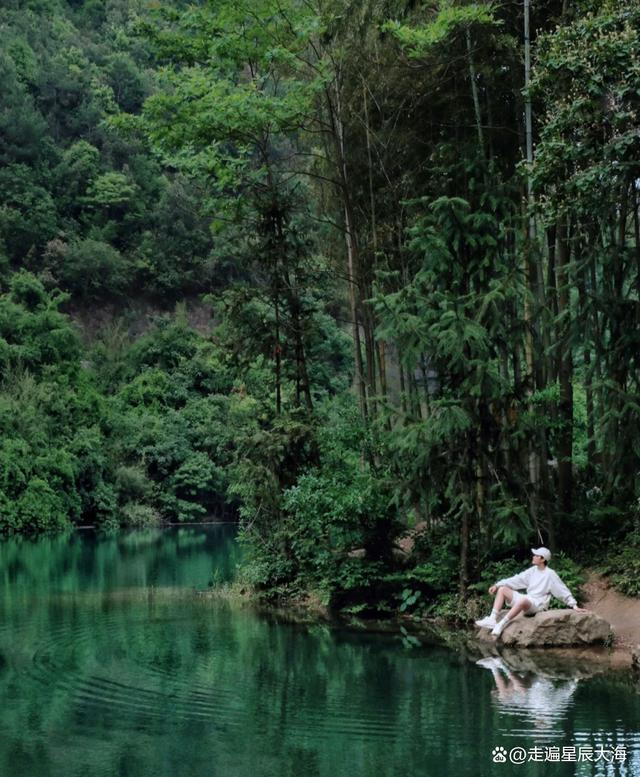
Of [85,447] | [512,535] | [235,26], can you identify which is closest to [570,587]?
[512,535]

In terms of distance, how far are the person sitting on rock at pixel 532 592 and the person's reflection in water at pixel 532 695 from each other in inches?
56.7

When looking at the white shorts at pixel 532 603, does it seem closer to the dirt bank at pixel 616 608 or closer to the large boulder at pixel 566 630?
the large boulder at pixel 566 630

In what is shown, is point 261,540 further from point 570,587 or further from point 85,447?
point 85,447

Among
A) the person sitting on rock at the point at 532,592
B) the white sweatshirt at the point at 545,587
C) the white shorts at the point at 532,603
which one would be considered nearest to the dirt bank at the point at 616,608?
the person sitting on rock at the point at 532,592

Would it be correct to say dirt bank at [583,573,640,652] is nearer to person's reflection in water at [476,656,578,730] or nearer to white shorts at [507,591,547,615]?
white shorts at [507,591,547,615]

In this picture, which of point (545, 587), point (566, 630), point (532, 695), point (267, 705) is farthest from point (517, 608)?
point (267, 705)

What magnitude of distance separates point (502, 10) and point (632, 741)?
11.1 meters

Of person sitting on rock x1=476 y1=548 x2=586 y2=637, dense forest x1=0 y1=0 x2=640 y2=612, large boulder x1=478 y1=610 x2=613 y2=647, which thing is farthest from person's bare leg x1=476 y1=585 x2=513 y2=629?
dense forest x1=0 y1=0 x2=640 y2=612

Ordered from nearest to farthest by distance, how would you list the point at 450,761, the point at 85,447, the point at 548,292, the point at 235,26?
the point at 450,761, the point at 548,292, the point at 235,26, the point at 85,447

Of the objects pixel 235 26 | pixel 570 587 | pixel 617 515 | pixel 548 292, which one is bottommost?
pixel 570 587

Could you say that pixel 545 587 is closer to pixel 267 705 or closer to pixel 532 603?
pixel 532 603

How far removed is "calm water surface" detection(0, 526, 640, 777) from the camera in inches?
260

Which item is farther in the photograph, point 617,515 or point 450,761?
point 617,515

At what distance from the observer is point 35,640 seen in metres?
11.9
